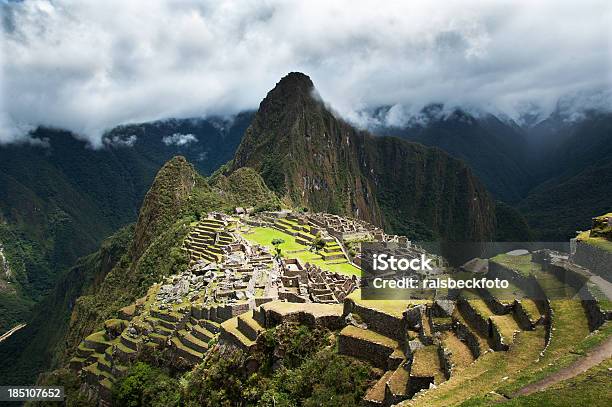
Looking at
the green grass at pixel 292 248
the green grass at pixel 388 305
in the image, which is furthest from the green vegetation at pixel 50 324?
the green grass at pixel 388 305

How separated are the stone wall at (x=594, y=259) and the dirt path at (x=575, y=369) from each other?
21.3ft

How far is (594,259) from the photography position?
19.2 metres

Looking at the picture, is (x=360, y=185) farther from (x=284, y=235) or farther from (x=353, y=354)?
(x=353, y=354)

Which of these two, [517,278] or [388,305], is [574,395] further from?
[517,278]

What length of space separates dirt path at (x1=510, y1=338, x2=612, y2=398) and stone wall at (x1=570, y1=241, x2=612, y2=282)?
256 inches

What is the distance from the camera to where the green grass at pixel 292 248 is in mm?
44447

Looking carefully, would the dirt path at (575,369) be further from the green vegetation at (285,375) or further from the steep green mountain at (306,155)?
the steep green mountain at (306,155)

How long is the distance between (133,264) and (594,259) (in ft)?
233

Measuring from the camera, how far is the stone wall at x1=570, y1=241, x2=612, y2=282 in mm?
18038

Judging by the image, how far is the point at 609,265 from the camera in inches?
706

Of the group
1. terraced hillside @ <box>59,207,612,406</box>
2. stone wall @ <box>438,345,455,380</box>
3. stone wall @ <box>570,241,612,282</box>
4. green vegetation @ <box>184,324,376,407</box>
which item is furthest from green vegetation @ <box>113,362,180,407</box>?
stone wall @ <box>570,241,612,282</box>

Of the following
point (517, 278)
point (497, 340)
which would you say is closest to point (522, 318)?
point (497, 340)

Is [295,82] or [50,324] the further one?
[295,82]

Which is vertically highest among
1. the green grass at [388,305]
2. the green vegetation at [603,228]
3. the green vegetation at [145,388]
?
the green vegetation at [603,228]
